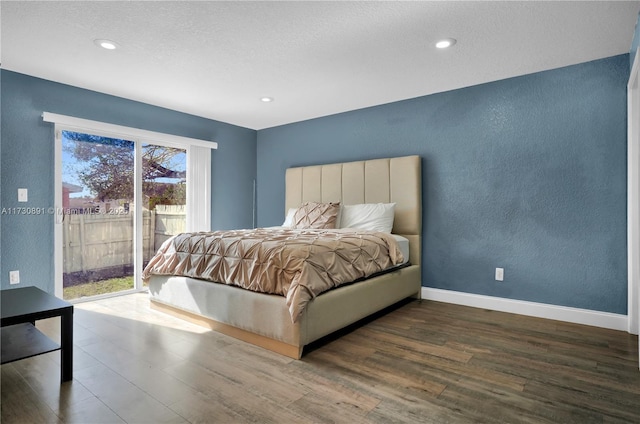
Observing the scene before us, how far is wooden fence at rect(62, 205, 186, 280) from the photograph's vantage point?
11.9ft

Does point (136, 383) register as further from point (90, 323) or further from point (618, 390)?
point (618, 390)

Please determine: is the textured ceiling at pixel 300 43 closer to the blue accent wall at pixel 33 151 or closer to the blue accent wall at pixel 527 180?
the blue accent wall at pixel 33 151

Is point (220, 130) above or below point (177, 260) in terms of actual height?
above

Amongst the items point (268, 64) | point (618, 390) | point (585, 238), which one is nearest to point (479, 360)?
point (618, 390)

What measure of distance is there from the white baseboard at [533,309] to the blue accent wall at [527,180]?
59 millimetres

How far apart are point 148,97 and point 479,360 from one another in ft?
13.3

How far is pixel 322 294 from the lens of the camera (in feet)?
8.02

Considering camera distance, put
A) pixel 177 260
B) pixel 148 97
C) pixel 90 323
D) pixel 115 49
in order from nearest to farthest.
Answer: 1. pixel 115 49
2. pixel 90 323
3. pixel 177 260
4. pixel 148 97

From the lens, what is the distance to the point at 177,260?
10.2ft

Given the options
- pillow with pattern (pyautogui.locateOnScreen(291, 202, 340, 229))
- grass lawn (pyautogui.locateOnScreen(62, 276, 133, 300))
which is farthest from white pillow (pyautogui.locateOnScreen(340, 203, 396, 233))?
grass lawn (pyautogui.locateOnScreen(62, 276, 133, 300))

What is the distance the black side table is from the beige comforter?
102 cm

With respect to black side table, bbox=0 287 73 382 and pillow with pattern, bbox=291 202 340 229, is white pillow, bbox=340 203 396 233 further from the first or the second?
black side table, bbox=0 287 73 382

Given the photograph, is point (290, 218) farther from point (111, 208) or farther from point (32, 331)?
point (32, 331)

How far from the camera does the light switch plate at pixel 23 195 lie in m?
3.18
